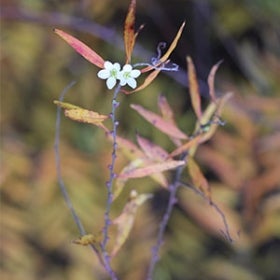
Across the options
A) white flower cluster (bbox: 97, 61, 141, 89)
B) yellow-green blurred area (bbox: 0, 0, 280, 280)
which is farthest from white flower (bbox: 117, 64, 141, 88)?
yellow-green blurred area (bbox: 0, 0, 280, 280)

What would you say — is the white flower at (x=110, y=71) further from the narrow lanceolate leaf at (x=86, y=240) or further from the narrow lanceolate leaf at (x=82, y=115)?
the narrow lanceolate leaf at (x=86, y=240)

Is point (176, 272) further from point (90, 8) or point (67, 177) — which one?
point (90, 8)

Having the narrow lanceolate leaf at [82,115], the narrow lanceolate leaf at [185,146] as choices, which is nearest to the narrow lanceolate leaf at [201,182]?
the narrow lanceolate leaf at [185,146]

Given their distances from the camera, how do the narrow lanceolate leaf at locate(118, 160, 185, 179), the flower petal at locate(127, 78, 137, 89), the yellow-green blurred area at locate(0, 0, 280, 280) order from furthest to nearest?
the yellow-green blurred area at locate(0, 0, 280, 280) < the narrow lanceolate leaf at locate(118, 160, 185, 179) < the flower petal at locate(127, 78, 137, 89)

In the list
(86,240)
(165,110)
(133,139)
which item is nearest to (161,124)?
(165,110)

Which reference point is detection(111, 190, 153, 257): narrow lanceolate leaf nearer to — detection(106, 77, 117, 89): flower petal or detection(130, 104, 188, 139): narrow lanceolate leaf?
detection(130, 104, 188, 139): narrow lanceolate leaf

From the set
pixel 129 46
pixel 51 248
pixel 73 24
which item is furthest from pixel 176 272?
pixel 129 46

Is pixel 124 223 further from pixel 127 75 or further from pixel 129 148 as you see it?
pixel 127 75

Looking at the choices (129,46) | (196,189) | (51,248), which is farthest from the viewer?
(51,248)
